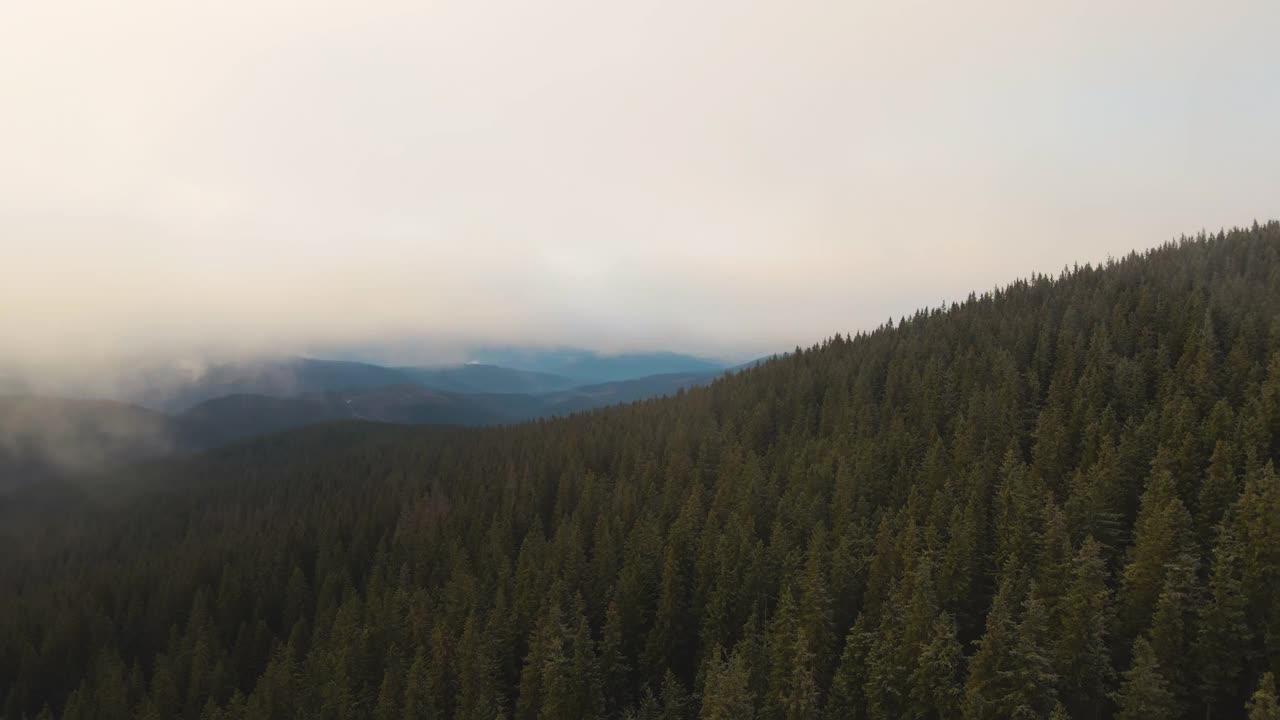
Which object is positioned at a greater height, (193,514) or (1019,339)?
(1019,339)

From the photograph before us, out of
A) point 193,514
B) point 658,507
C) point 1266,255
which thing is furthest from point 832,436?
point 193,514

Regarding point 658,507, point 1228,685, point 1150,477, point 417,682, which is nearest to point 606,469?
point 658,507

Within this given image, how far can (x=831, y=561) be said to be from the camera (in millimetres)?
60312

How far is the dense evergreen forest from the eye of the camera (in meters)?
41.7

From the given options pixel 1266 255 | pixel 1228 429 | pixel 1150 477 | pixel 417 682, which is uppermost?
pixel 1266 255

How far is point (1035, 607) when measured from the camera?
126 ft

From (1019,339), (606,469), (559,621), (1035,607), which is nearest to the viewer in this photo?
(1035,607)

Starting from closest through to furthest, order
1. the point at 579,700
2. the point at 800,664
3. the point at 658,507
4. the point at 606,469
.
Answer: the point at 800,664 < the point at 579,700 < the point at 658,507 < the point at 606,469

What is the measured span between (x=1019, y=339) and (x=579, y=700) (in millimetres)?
90191

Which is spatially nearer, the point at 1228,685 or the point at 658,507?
the point at 1228,685

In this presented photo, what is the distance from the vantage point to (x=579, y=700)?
5516 cm

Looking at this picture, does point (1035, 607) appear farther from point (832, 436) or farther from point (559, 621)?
point (832, 436)

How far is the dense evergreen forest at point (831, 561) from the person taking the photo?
137 feet

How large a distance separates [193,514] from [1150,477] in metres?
237
